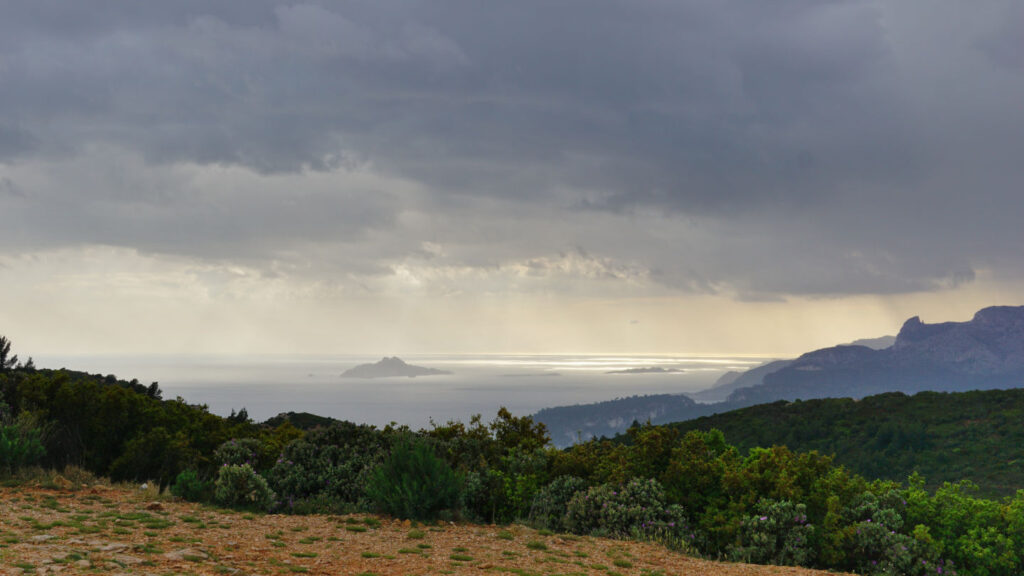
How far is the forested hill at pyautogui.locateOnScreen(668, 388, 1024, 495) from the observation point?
4569cm

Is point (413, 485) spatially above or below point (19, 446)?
below

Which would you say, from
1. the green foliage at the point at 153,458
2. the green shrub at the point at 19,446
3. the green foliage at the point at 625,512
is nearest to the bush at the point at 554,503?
the green foliage at the point at 625,512

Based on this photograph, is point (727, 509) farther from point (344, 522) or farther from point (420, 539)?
point (344, 522)

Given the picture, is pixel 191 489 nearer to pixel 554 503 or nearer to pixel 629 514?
pixel 554 503

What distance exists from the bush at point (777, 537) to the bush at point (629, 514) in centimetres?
105

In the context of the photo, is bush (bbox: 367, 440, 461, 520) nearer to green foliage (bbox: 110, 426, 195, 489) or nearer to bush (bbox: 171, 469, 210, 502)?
bush (bbox: 171, 469, 210, 502)

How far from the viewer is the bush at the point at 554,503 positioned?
1320 centimetres

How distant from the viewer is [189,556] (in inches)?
341

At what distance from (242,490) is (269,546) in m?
4.08

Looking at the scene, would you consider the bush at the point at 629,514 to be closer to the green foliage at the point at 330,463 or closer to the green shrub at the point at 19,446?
the green foliage at the point at 330,463

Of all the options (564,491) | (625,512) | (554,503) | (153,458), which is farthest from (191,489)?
(625,512)

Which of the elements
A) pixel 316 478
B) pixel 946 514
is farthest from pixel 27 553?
pixel 946 514

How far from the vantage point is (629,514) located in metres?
12.6

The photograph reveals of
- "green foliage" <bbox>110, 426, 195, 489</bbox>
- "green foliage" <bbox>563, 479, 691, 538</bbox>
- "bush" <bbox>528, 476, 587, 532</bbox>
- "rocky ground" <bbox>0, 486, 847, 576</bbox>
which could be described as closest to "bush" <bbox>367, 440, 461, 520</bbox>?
"rocky ground" <bbox>0, 486, 847, 576</bbox>
